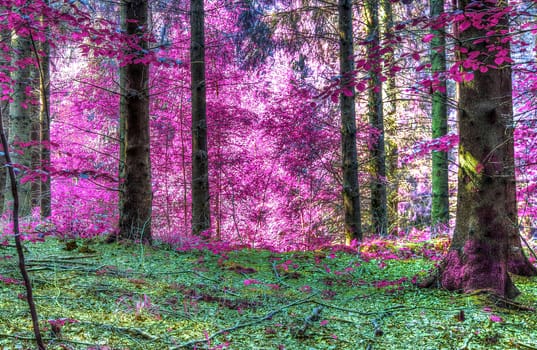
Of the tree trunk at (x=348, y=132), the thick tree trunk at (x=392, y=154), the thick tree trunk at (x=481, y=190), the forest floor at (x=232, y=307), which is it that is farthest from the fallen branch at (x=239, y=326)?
the thick tree trunk at (x=392, y=154)

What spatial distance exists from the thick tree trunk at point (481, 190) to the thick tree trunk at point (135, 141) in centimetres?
370

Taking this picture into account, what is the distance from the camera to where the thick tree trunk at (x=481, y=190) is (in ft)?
11.1

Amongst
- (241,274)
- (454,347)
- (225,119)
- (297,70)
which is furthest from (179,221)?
(454,347)

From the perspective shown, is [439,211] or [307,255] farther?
[439,211]

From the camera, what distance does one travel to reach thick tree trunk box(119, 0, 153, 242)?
521 centimetres

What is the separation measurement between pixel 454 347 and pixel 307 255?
330 centimetres

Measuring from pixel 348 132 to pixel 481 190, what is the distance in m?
3.79

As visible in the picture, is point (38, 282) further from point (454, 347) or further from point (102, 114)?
point (102, 114)

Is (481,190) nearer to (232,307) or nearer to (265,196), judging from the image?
(232,307)

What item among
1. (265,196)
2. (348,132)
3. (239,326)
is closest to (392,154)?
(265,196)

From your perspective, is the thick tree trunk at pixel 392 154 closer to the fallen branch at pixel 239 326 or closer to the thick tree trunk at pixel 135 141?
the thick tree trunk at pixel 135 141

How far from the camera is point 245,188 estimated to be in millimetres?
9703

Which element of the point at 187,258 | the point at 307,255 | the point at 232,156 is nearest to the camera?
the point at 187,258

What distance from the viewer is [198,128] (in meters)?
7.41
